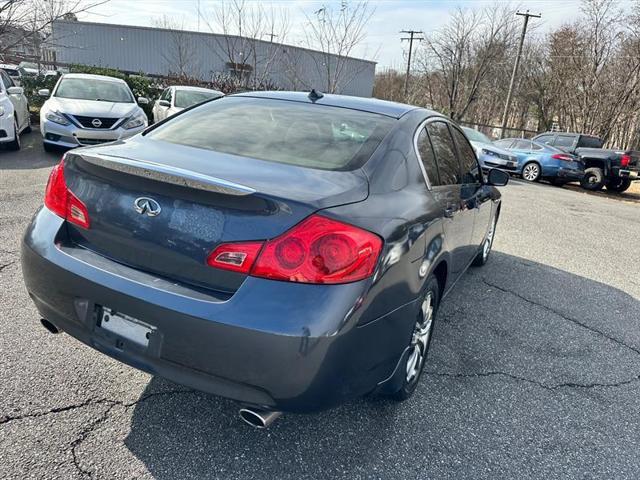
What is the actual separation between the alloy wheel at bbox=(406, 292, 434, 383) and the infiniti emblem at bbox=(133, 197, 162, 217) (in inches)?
56.8

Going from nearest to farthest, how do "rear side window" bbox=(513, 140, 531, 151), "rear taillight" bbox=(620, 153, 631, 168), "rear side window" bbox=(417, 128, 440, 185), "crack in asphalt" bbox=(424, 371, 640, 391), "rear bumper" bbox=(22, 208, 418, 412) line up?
"rear bumper" bbox=(22, 208, 418, 412), "rear side window" bbox=(417, 128, 440, 185), "crack in asphalt" bbox=(424, 371, 640, 391), "rear taillight" bbox=(620, 153, 631, 168), "rear side window" bbox=(513, 140, 531, 151)

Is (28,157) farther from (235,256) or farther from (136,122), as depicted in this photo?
(235,256)

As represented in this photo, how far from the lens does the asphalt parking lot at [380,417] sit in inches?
82.4

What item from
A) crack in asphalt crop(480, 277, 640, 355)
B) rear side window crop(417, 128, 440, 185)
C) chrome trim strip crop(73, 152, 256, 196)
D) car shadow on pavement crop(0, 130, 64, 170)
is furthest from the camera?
car shadow on pavement crop(0, 130, 64, 170)

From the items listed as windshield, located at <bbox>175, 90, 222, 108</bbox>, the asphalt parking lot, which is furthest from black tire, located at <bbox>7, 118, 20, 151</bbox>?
the asphalt parking lot

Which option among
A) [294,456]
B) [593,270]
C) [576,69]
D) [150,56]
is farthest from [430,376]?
[150,56]

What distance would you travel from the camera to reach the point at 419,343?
8.90 ft

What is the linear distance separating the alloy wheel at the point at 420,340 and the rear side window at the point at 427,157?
686 millimetres

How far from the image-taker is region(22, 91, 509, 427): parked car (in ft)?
5.80

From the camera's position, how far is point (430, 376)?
2973 millimetres

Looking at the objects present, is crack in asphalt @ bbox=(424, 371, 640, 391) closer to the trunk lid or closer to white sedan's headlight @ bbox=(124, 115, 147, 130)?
the trunk lid

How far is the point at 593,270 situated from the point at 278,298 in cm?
530

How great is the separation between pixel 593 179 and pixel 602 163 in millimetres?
612

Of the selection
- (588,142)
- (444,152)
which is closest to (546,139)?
(588,142)
